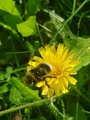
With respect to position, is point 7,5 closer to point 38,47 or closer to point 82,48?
point 38,47

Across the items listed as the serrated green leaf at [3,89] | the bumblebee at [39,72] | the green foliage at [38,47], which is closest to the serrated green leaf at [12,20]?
the green foliage at [38,47]

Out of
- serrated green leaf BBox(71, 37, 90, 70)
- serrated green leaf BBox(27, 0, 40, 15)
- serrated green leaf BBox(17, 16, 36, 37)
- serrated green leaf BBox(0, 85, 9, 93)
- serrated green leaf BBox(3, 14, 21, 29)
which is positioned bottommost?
serrated green leaf BBox(0, 85, 9, 93)

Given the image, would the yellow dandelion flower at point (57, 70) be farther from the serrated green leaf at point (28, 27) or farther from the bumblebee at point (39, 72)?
the serrated green leaf at point (28, 27)

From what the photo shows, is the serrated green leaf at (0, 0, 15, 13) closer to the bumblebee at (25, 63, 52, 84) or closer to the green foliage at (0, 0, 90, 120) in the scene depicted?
the green foliage at (0, 0, 90, 120)

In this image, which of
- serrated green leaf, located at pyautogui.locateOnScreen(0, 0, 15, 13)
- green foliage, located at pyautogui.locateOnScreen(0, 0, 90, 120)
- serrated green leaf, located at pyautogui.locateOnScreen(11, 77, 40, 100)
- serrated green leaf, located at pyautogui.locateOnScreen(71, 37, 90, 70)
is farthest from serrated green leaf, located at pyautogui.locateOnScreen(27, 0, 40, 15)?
serrated green leaf, located at pyautogui.locateOnScreen(11, 77, 40, 100)

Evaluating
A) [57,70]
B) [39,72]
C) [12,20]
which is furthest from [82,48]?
[12,20]

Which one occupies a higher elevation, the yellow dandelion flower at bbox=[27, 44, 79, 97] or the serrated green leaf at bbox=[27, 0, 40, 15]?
the serrated green leaf at bbox=[27, 0, 40, 15]
